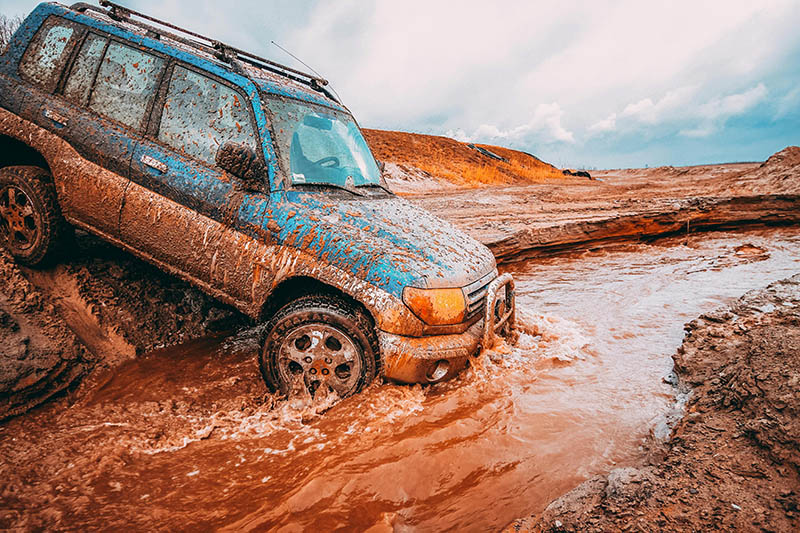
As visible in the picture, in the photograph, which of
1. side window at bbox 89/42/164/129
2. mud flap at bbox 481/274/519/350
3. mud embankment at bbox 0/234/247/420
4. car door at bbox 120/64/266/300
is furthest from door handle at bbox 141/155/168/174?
mud flap at bbox 481/274/519/350

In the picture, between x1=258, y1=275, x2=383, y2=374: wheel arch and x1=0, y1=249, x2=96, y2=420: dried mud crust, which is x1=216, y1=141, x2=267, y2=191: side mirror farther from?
x1=0, y1=249, x2=96, y2=420: dried mud crust

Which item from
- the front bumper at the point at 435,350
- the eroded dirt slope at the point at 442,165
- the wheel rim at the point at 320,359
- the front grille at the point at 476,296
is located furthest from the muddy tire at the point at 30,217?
the eroded dirt slope at the point at 442,165

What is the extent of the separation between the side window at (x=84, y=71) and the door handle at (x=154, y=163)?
0.79 metres

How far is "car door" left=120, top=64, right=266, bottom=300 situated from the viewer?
308 cm

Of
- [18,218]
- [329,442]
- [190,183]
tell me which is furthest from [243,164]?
[18,218]

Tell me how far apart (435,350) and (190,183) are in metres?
2.09

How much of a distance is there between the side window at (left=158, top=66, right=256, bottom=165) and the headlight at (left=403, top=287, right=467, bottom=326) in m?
1.58

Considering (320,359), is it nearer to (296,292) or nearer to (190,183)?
(296,292)

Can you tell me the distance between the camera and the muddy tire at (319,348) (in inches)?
110

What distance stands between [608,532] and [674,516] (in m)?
0.26

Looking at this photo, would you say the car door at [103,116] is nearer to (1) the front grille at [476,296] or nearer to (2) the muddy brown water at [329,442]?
(2) the muddy brown water at [329,442]

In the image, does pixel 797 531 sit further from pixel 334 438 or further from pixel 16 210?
pixel 16 210

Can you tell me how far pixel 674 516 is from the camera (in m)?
1.65

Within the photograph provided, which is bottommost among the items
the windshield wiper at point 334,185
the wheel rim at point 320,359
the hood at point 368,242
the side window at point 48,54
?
the wheel rim at point 320,359
